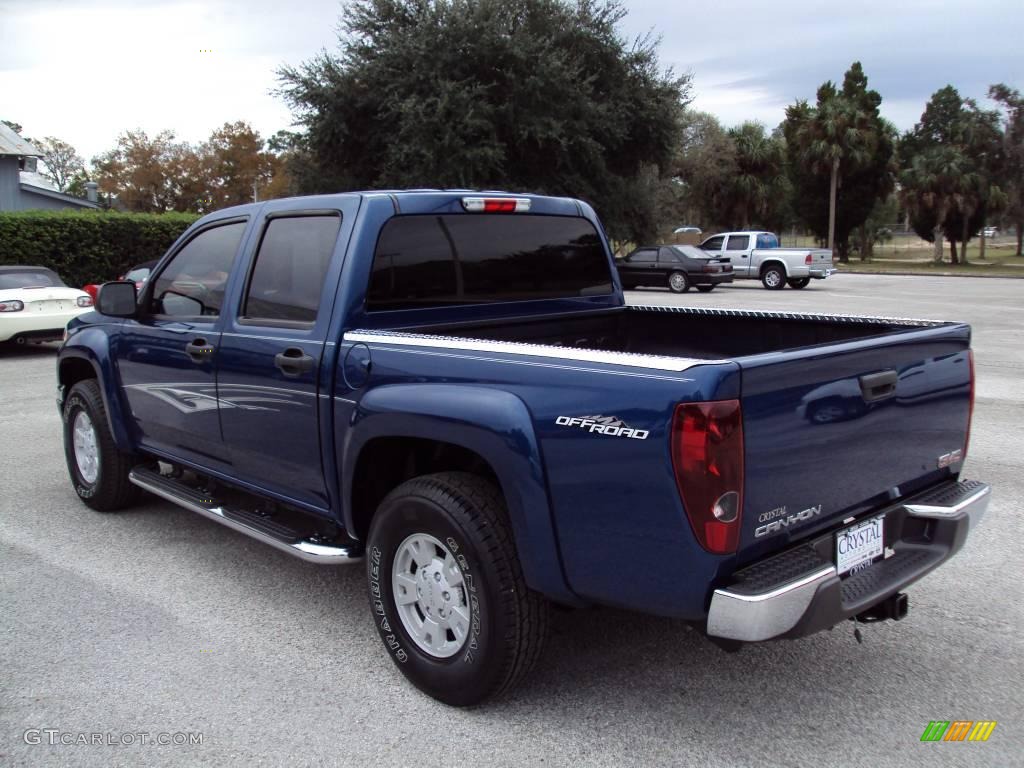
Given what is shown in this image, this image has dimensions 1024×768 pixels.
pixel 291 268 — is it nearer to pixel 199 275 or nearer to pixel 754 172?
pixel 199 275

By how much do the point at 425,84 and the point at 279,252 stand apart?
22992mm

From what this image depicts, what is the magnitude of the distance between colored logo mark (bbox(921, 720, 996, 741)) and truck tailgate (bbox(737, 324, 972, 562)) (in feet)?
2.63

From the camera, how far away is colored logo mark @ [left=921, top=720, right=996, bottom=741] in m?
3.17

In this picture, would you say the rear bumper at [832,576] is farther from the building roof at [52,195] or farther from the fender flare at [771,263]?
the building roof at [52,195]

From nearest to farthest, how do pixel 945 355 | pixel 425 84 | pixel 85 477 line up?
pixel 945 355 → pixel 85 477 → pixel 425 84

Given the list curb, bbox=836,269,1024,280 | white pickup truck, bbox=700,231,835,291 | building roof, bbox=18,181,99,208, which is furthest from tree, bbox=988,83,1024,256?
building roof, bbox=18,181,99,208

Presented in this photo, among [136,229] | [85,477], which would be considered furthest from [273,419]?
[136,229]

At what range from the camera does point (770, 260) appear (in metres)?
28.9

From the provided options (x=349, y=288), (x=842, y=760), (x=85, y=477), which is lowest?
(x=842, y=760)

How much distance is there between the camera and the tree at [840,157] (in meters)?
48.5

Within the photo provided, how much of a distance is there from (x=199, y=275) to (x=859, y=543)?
3.55 m

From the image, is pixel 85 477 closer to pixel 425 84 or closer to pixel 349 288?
pixel 349 288

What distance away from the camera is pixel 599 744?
10.3ft

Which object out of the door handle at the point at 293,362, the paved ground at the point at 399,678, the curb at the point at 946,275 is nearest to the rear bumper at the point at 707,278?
the curb at the point at 946,275
